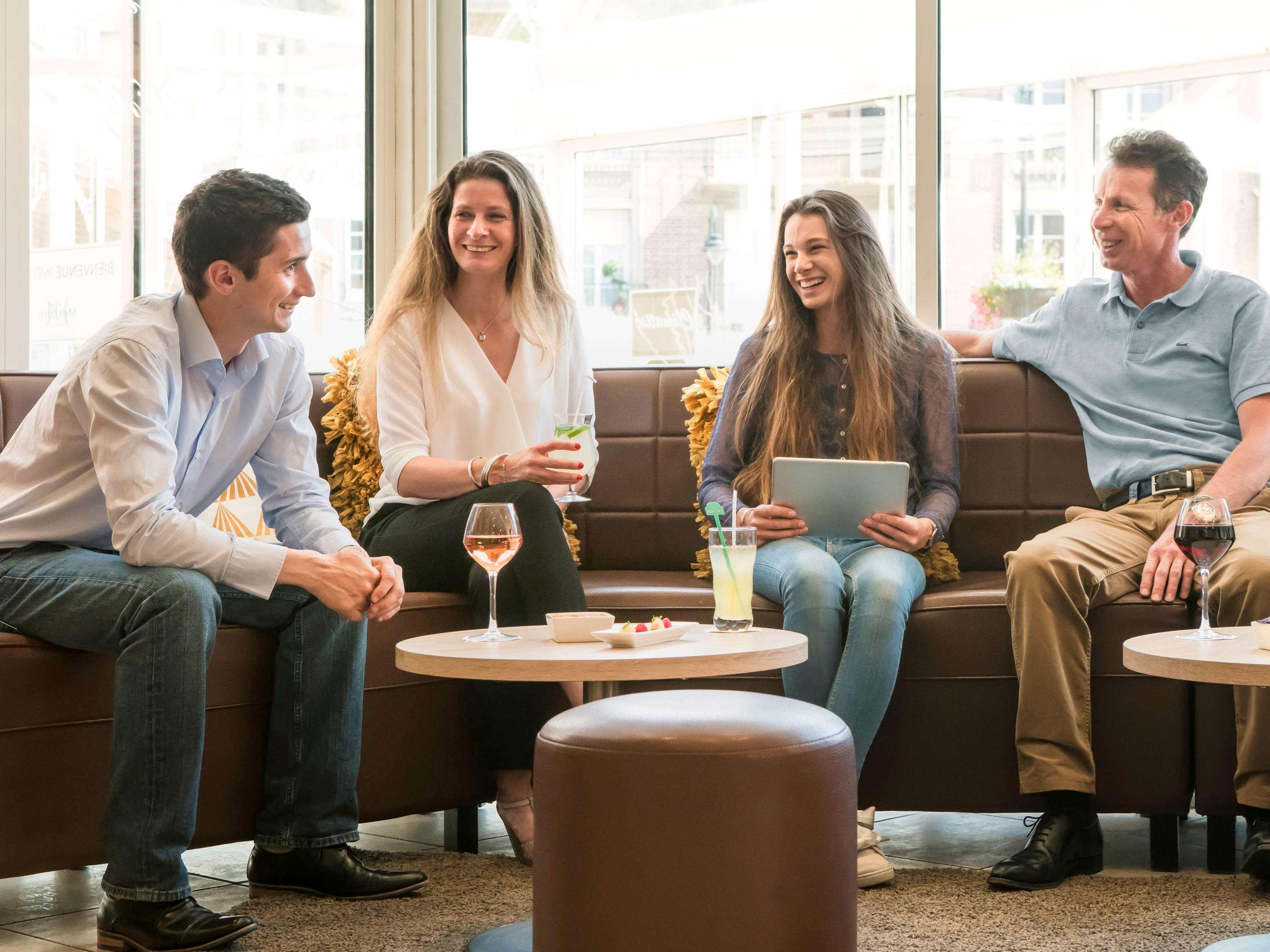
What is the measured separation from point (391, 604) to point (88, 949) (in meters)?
0.67

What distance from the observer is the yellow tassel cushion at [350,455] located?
3.05 m

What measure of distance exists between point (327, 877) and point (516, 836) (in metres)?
0.37

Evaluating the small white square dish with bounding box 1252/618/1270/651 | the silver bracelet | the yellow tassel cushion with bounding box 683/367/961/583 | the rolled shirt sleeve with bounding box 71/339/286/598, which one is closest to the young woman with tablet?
the yellow tassel cushion with bounding box 683/367/961/583

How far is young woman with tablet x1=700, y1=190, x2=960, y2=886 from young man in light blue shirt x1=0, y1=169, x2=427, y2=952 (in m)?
0.85

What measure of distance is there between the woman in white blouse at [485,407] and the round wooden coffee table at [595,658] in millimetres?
547

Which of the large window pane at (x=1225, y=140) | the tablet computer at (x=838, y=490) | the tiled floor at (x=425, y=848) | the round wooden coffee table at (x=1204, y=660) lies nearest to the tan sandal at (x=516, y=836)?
the tiled floor at (x=425, y=848)

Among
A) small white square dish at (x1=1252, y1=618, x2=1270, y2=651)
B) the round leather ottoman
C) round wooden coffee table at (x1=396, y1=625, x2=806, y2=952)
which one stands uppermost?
small white square dish at (x1=1252, y1=618, x2=1270, y2=651)

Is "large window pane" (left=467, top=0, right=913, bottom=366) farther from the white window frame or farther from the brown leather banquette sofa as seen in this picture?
the white window frame

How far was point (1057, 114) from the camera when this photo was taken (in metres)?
3.99

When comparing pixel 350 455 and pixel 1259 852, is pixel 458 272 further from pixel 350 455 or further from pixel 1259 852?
pixel 1259 852

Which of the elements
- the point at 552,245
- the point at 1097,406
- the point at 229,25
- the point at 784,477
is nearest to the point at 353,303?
the point at 229,25

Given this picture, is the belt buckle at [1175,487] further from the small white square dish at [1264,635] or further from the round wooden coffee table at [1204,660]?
the small white square dish at [1264,635]

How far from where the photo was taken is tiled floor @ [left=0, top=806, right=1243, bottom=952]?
2182mm

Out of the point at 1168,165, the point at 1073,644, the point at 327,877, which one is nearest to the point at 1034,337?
the point at 1168,165
